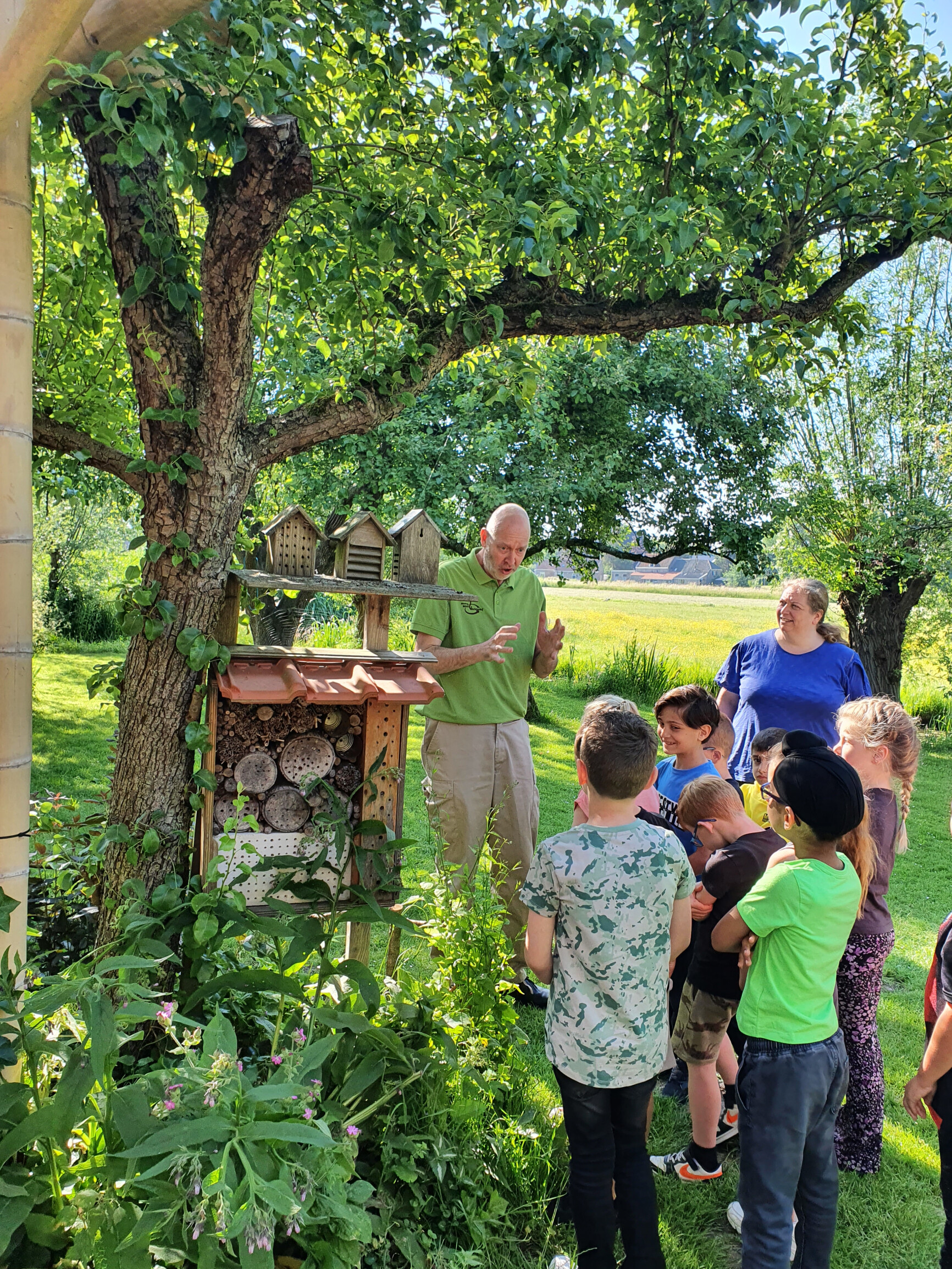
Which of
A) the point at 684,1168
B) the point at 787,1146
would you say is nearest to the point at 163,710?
the point at 787,1146

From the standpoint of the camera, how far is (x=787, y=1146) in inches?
78.4

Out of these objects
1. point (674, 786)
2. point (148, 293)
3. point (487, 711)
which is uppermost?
point (148, 293)

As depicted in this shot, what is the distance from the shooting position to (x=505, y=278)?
291cm

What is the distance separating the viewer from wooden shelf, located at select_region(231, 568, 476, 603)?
8.03 feet

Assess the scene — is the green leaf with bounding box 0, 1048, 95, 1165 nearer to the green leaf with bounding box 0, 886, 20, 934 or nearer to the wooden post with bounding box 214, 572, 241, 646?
the green leaf with bounding box 0, 886, 20, 934

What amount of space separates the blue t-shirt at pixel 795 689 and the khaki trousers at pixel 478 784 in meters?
0.99

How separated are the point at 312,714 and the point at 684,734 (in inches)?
51.5

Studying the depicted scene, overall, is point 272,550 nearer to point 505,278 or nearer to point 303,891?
point 303,891

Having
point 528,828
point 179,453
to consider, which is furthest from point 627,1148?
point 179,453

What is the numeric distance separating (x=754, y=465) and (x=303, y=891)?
31.6ft

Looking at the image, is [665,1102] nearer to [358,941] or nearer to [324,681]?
[358,941]

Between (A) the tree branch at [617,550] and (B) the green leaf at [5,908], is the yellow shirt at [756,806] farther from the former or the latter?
(A) the tree branch at [617,550]

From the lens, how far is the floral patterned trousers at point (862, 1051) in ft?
8.88

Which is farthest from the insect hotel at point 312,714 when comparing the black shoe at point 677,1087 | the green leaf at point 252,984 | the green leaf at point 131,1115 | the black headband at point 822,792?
the black shoe at point 677,1087
